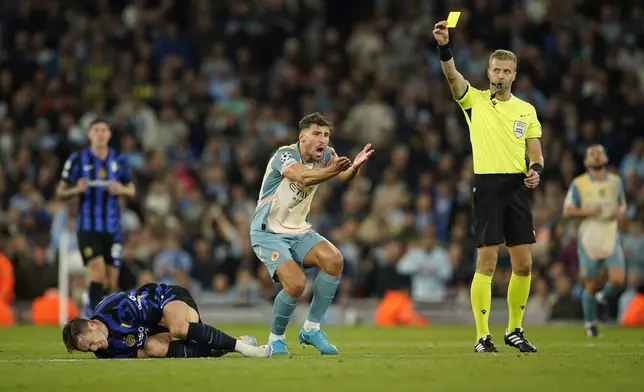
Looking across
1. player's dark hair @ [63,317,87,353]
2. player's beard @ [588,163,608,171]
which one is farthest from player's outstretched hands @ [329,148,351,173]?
player's beard @ [588,163,608,171]

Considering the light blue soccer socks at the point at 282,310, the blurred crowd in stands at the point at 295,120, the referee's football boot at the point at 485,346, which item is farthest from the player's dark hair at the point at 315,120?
the blurred crowd in stands at the point at 295,120

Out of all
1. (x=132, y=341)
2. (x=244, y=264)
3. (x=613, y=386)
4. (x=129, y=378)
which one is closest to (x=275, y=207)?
(x=132, y=341)

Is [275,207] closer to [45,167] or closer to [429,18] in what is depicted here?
[45,167]

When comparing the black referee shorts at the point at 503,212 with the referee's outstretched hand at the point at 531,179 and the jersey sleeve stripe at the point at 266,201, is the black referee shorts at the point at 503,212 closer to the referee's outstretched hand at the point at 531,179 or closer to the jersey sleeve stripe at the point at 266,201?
the referee's outstretched hand at the point at 531,179

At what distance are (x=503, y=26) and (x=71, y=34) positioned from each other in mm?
9104

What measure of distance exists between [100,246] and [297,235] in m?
4.99

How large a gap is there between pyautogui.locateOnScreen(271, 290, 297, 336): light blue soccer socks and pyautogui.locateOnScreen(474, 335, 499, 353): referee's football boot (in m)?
1.77

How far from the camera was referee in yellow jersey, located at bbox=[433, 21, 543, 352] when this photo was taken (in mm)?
11797

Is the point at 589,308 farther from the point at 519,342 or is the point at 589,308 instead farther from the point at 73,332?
the point at 73,332

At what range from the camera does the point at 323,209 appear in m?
22.9

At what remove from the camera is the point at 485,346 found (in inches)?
458

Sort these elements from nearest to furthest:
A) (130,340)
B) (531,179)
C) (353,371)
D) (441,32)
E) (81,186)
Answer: (353,371) < (130,340) < (441,32) < (531,179) < (81,186)

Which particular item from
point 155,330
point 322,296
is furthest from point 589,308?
point 155,330

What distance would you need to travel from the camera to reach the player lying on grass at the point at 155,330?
1073cm
